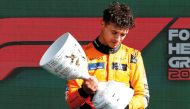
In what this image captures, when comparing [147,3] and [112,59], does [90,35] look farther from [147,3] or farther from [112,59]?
[112,59]

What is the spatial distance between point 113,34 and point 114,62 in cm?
21

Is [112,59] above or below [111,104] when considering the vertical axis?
above

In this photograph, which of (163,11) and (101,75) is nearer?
(101,75)

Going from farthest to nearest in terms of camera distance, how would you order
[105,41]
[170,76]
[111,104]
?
[170,76]
[105,41]
[111,104]

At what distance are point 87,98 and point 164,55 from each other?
167 cm

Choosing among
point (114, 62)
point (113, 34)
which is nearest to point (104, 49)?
point (114, 62)

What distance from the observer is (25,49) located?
4.24 metres

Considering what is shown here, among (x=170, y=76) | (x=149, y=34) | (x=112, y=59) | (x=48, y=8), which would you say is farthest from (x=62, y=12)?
(x=112, y=59)

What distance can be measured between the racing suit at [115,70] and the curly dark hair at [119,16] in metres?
0.19

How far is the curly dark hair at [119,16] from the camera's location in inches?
95.2

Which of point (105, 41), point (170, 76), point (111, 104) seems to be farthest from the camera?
point (170, 76)

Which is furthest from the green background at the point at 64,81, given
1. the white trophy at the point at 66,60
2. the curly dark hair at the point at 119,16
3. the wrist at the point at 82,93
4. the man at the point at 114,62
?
the white trophy at the point at 66,60

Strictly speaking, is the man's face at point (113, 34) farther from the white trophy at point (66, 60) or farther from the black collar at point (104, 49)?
the white trophy at point (66, 60)

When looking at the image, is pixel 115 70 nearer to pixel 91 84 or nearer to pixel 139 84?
pixel 139 84
